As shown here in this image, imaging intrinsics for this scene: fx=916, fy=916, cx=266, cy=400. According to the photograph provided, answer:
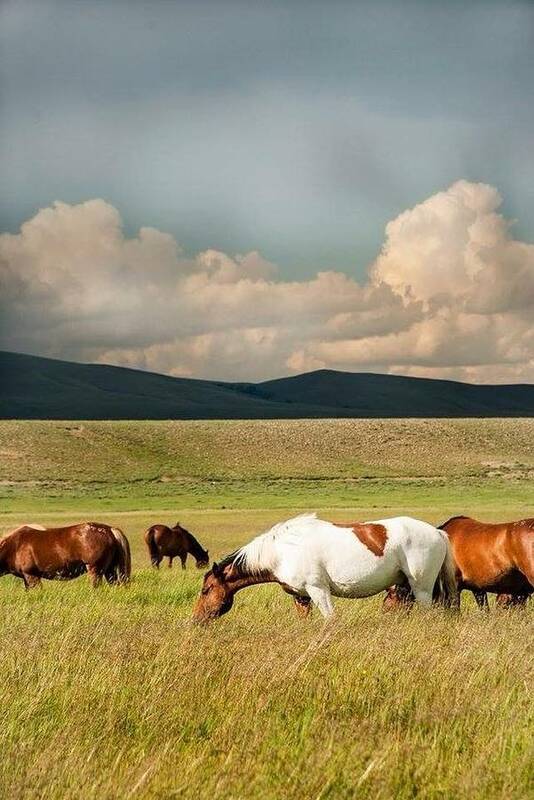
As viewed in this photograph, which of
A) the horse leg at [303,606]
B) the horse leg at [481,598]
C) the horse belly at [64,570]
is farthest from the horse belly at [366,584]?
the horse belly at [64,570]

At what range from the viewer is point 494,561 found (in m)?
11.3

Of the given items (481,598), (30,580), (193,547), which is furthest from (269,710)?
(193,547)

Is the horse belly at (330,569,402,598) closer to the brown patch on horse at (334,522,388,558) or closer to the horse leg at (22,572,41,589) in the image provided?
the brown patch on horse at (334,522,388,558)

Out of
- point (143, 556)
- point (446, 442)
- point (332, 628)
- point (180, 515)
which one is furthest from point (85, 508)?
point (446, 442)

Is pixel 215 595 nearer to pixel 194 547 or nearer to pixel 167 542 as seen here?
pixel 167 542

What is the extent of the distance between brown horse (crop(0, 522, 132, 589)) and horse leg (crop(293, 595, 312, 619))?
205 inches

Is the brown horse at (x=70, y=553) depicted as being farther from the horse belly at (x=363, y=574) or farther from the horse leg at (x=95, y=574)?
the horse belly at (x=363, y=574)

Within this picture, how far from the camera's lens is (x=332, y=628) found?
7.93m

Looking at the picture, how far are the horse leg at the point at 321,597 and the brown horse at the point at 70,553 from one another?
5611mm

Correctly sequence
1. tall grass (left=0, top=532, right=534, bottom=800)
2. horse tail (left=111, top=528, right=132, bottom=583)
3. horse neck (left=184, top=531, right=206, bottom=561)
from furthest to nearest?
1. horse neck (left=184, top=531, right=206, bottom=561)
2. horse tail (left=111, top=528, right=132, bottom=583)
3. tall grass (left=0, top=532, right=534, bottom=800)

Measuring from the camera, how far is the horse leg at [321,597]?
33.3 feet

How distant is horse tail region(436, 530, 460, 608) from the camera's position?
10852mm

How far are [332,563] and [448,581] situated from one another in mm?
1531

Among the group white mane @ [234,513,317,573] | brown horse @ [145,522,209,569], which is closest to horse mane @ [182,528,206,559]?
brown horse @ [145,522,209,569]
